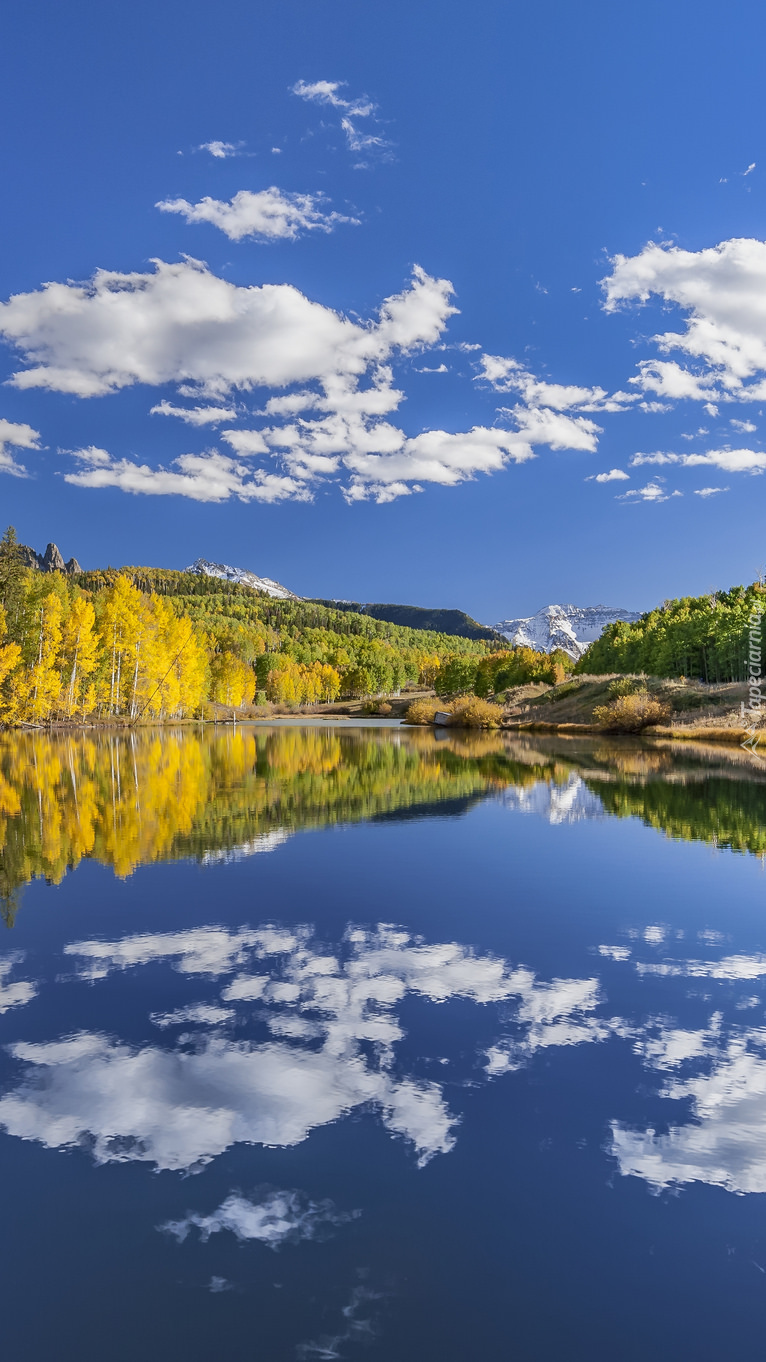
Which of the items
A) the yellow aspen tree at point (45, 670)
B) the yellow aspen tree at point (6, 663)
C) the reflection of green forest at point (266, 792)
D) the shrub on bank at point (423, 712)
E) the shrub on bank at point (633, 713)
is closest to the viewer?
the reflection of green forest at point (266, 792)

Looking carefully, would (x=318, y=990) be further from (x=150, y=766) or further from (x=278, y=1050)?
(x=150, y=766)

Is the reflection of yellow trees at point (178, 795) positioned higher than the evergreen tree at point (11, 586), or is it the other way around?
the evergreen tree at point (11, 586)

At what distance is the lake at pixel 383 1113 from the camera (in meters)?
3.57

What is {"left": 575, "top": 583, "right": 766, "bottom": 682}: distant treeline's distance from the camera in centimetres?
7719

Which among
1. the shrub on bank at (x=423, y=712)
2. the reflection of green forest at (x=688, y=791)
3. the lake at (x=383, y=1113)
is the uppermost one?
the shrub on bank at (x=423, y=712)

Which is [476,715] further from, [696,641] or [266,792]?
[266,792]

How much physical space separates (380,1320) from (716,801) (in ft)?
64.0

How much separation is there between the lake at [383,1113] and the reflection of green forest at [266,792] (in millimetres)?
2352

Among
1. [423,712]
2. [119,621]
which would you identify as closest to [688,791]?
[119,621]

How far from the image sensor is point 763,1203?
Result: 4297 mm

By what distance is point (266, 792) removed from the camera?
23.0 m

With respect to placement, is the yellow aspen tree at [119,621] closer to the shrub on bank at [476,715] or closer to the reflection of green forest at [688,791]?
the shrub on bank at [476,715]

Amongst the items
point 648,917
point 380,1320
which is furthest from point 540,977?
point 380,1320

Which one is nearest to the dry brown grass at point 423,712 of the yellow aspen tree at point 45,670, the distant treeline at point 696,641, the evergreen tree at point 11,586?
the distant treeline at point 696,641
